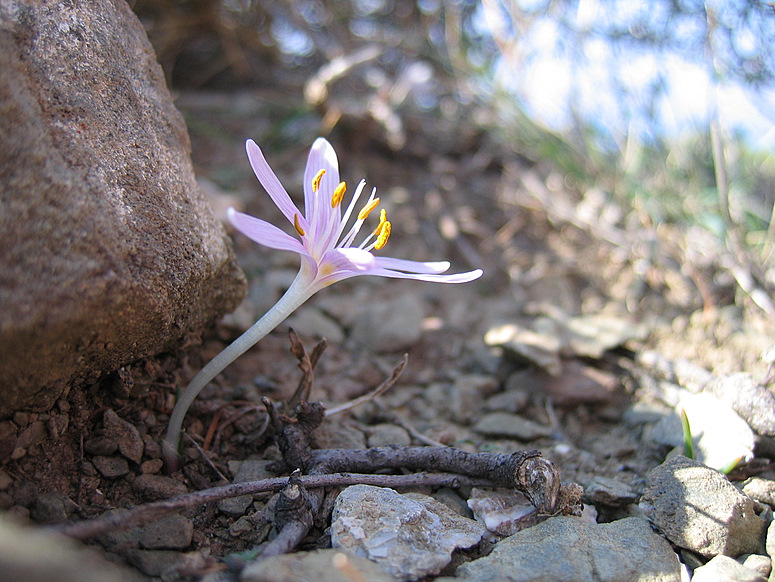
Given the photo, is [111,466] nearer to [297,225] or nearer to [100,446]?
[100,446]

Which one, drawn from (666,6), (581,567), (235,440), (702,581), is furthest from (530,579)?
(666,6)

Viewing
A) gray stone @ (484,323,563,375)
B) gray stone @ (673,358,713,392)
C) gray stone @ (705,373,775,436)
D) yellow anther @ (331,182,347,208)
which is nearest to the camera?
yellow anther @ (331,182,347,208)

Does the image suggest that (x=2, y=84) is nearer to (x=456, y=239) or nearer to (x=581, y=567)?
(x=581, y=567)

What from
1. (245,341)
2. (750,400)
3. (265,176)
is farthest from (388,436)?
(750,400)

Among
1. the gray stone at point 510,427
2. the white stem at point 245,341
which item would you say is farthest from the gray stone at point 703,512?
the white stem at point 245,341

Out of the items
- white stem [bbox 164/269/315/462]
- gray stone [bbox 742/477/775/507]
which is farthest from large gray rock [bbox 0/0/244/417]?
gray stone [bbox 742/477/775/507]

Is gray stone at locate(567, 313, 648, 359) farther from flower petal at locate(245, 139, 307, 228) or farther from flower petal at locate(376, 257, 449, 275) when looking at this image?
flower petal at locate(245, 139, 307, 228)
